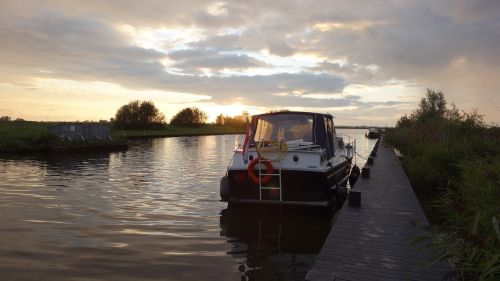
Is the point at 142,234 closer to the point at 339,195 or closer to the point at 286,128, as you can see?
the point at 286,128

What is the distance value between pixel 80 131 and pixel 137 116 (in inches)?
1945

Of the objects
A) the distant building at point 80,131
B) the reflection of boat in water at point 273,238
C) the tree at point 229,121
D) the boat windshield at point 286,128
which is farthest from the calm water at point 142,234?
the tree at point 229,121

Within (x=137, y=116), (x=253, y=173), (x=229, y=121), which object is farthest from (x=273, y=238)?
(x=229, y=121)

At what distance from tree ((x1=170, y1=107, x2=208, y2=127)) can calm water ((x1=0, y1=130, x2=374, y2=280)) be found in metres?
95.8

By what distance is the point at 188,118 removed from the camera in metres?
114

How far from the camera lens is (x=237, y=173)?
41.9 ft

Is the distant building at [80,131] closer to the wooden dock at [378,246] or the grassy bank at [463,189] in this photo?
the grassy bank at [463,189]

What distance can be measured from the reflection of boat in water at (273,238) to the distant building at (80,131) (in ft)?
87.5

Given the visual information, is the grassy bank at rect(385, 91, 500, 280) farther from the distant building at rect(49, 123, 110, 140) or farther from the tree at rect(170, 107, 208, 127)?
the tree at rect(170, 107, 208, 127)

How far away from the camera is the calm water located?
802cm

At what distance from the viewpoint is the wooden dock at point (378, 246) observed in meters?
6.37

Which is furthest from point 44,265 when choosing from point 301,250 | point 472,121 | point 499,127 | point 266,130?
point 472,121

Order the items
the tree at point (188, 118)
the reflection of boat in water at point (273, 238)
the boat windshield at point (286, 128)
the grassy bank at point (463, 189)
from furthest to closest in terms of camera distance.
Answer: the tree at point (188, 118) < the boat windshield at point (286, 128) < the reflection of boat in water at point (273, 238) < the grassy bank at point (463, 189)

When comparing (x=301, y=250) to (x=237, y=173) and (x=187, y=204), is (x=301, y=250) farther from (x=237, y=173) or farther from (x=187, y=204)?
(x=187, y=204)
